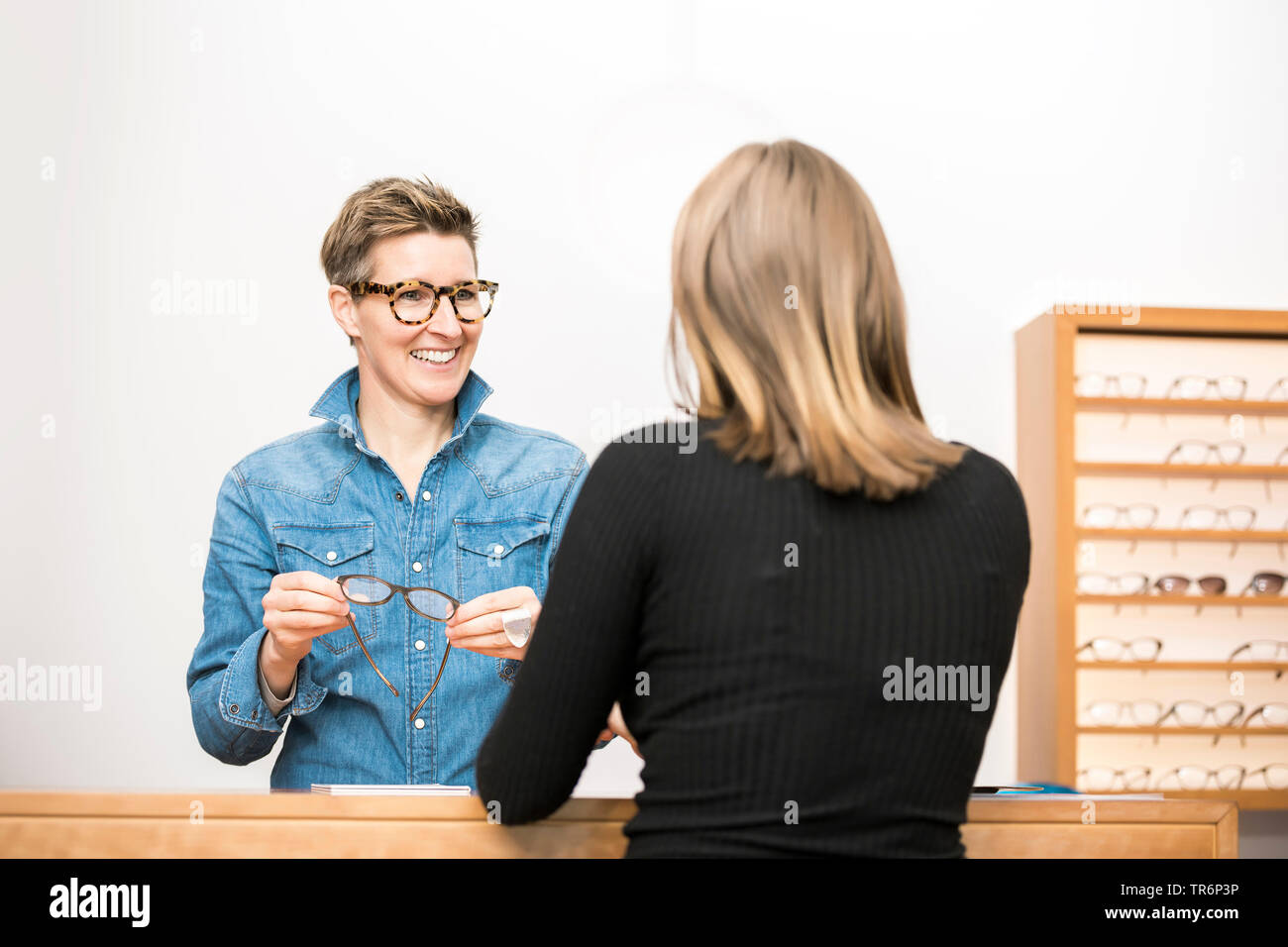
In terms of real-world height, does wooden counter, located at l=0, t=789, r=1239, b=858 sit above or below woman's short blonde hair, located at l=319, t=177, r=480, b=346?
below

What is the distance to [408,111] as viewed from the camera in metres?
4.02

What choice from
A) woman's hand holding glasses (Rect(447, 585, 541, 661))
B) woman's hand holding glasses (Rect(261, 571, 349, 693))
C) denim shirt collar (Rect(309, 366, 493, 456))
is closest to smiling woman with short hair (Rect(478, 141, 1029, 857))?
woman's hand holding glasses (Rect(447, 585, 541, 661))

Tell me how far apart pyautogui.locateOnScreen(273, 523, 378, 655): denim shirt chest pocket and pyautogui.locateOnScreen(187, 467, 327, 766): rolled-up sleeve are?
0.12 feet

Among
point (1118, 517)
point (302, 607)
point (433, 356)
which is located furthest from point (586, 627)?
point (1118, 517)

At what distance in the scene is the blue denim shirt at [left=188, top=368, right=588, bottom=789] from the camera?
2102mm

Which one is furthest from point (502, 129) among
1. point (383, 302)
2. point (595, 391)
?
point (383, 302)

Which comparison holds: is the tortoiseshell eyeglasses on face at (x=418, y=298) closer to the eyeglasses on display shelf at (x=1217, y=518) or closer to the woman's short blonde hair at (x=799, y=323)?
the woman's short blonde hair at (x=799, y=323)

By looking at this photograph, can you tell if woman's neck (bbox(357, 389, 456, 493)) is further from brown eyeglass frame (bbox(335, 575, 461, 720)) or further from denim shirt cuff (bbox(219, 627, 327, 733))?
denim shirt cuff (bbox(219, 627, 327, 733))

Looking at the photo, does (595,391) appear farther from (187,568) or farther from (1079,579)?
(1079,579)

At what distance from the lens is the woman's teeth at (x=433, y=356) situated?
2289 millimetres

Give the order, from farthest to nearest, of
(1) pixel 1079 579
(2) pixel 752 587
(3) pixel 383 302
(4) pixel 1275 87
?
(4) pixel 1275 87 → (1) pixel 1079 579 → (3) pixel 383 302 → (2) pixel 752 587

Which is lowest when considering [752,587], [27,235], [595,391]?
[752,587]

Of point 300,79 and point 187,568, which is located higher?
point 300,79
